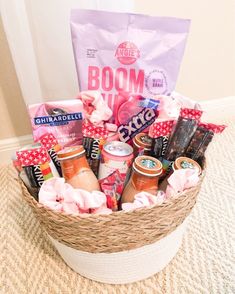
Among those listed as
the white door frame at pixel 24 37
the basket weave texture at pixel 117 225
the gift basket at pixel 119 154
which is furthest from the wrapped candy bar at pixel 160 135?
the white door frame at pixel 24 37

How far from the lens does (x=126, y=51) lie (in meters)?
0.66

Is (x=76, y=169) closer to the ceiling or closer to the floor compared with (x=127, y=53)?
closer to the floor

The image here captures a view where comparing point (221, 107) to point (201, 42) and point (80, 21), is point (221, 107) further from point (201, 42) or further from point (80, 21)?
point (80, 21)

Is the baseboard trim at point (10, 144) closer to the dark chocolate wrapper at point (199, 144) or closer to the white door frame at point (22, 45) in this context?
the white door frame at point (22, 45)

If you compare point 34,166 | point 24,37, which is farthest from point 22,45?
point 34,166

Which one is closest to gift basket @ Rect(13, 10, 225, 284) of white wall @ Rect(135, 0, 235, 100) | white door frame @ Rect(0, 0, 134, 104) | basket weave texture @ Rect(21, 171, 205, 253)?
basket weave texture @ Rect(21, 171, 205, 253)

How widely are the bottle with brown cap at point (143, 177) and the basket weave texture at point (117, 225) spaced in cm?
6

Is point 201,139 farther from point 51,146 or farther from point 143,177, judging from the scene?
point 51,146

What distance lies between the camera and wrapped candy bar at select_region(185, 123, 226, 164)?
0.58 metres

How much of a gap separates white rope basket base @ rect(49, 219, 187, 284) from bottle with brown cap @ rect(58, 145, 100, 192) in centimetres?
13

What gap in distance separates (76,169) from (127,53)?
30 cm

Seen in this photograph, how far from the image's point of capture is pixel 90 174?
580 millimetres

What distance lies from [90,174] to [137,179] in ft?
Result: 0.33

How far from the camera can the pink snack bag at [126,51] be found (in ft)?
2.11
